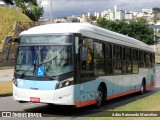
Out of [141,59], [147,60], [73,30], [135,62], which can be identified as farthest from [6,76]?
[73,30]

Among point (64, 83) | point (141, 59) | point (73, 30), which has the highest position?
point (73, 30)

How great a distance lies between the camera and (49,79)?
40.8 ft

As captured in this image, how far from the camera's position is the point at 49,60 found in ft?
41.3

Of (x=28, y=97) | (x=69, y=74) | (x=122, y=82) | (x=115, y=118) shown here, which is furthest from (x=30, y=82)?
(x=122, y=82)

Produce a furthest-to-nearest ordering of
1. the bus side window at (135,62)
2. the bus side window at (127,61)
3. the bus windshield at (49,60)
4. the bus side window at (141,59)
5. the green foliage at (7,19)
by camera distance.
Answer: the green foliage at (7,19) < the bus side window at (141,59) < the bus side window at (135,62) < the bus side window at (127,61) < the bus windshield at (49,60)

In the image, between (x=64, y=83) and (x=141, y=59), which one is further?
(x=141, y=59)

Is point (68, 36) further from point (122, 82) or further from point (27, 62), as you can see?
point (122, 82)

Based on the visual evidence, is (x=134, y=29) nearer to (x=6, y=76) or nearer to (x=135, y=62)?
(x=6, y=76)

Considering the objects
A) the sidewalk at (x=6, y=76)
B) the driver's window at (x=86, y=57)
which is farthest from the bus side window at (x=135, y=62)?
the sidewalk at (x=6, y=76)

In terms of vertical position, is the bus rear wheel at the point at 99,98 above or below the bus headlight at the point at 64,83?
below

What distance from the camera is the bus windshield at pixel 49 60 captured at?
12508 mm

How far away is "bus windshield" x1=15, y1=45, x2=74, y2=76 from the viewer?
12508 millimetres

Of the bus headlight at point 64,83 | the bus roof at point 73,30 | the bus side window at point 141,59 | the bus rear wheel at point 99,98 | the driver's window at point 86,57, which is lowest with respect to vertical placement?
the bus rear wheel at point 99,98
